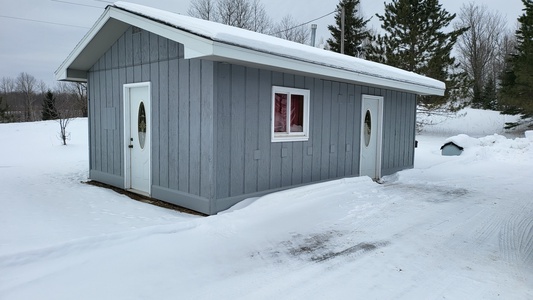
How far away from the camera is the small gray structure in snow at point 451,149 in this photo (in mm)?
13283

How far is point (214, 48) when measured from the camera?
468cm

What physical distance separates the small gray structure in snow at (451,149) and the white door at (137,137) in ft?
36.4

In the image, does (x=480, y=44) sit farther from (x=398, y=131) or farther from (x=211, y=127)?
(x=211, y=127)

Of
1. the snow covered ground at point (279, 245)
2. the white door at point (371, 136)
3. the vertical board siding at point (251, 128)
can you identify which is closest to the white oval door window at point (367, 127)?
the white door at point (371, 136)

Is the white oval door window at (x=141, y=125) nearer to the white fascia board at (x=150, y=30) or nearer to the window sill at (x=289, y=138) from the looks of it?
the white fascia board at (x=150, y=30)

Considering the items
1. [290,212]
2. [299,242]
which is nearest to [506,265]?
[299,242]

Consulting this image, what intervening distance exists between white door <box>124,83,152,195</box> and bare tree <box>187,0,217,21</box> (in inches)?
968

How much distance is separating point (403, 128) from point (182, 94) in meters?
6.75

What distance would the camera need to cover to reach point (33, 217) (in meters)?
4.94

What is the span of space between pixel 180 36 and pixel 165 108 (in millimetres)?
1575

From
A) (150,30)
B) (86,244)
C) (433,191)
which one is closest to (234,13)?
(150,30)

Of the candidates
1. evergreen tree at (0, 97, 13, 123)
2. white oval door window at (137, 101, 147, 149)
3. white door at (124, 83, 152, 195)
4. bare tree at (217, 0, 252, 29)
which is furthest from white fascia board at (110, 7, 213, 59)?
evergreen tree at (0, 97, 13, 123)

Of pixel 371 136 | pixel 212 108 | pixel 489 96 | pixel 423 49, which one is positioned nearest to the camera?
pixel 212 108

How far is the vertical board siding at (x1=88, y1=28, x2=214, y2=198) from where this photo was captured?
220 inches
